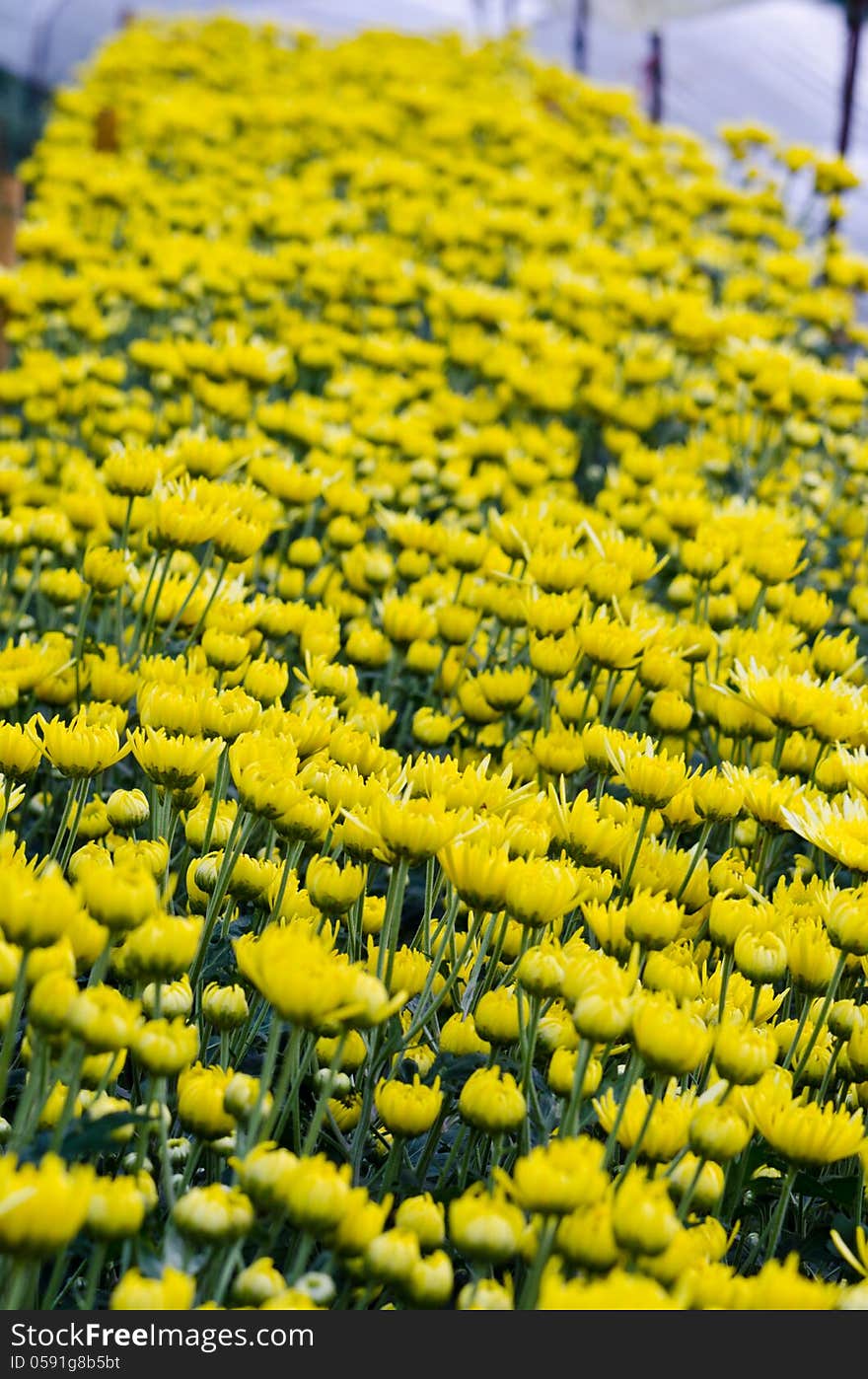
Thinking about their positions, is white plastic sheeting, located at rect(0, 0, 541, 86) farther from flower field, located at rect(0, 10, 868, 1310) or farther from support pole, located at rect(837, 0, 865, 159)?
flower field, located at rect(0, 10, 868, 1310)

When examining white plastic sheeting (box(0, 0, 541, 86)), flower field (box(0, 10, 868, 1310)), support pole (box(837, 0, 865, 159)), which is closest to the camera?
flower field (box(0, 10, 868, 1310))

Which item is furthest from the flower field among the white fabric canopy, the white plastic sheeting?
the white plastic sheeting

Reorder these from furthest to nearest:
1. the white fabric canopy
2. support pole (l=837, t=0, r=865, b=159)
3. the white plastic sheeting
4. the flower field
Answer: the white plastic sheeting, the white fabric canopy, support pole (l=837, t=0, r=865, b=159), the flower field

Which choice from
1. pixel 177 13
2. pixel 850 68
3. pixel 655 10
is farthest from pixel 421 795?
pixel 177 13

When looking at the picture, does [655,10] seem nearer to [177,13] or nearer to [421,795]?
[177,13]

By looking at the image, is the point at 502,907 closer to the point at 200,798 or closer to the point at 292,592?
the point at 200,798

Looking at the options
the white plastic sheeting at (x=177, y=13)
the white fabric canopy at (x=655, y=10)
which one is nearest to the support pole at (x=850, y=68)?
the white fabric canopy at (x=655, y=10)
